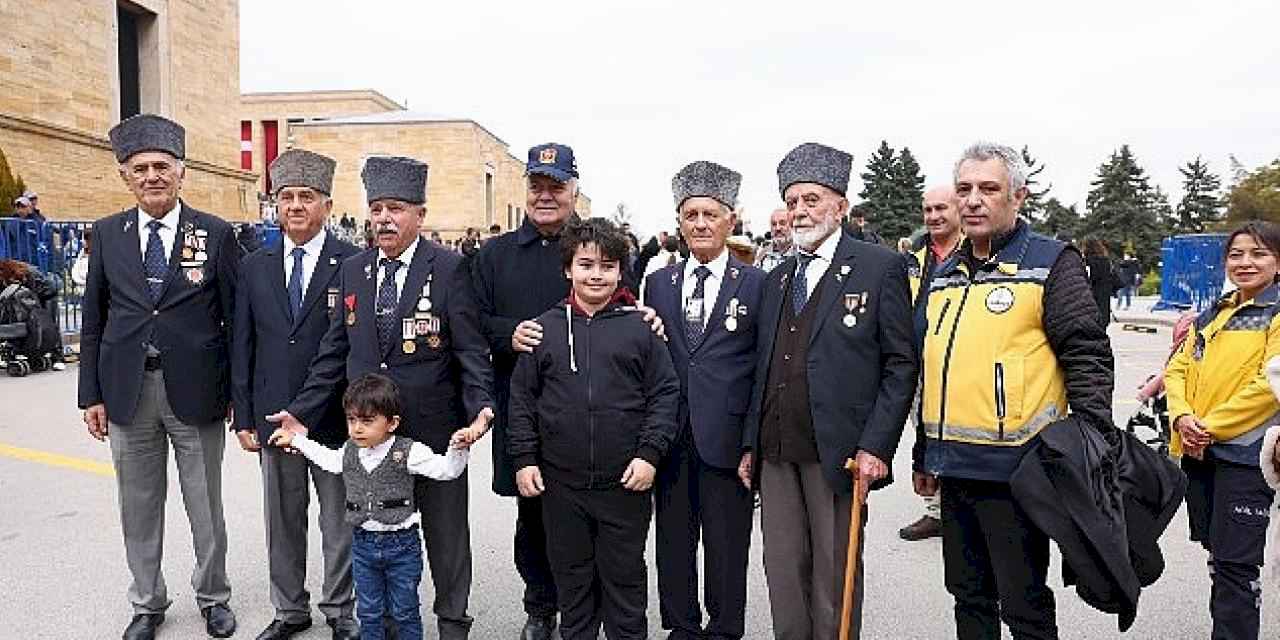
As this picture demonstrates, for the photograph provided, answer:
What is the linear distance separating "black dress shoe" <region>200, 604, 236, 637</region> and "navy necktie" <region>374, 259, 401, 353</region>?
152cm

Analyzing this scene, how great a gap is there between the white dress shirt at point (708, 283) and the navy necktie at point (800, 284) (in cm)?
38

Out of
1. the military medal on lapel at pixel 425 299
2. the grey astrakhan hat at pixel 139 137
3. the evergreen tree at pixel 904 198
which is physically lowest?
the military medal on lapel at pixel 425 299

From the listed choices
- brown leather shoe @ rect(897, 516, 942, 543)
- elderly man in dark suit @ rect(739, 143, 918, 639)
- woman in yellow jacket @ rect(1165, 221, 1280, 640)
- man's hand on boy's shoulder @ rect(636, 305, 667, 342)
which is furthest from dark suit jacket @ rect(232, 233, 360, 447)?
woman in yellow jacket @ rect(1165, 221, 1280, 640)

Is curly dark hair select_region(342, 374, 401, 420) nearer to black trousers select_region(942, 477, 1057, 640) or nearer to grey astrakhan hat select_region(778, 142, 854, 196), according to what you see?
grey astrakhan hat select_region(778, 142, 854, 196)

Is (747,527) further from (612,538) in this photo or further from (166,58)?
(166,58)

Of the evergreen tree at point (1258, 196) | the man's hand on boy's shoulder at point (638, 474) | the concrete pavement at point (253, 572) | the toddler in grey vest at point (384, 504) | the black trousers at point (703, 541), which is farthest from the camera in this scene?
the evergreen tree at point (1258, 196)

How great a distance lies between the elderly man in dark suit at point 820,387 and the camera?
3256 millimetres

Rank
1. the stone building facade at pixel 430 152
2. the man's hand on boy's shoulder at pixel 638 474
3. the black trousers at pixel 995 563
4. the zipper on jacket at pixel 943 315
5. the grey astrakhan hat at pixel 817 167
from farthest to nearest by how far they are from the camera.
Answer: the stone building facade at pixel 430 152
the man's hand on boy's shoulder at pixel 638 474
the grey astrakhan hat at pixel 817 167
the zipper on jacket at pixel 943 315
the black trousers at pixel 995 563

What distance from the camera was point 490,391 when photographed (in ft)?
12.1

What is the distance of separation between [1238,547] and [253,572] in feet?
15.2

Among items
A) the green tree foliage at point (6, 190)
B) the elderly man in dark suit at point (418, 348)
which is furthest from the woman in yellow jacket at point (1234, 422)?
the green tree foliage at point (6, 190)

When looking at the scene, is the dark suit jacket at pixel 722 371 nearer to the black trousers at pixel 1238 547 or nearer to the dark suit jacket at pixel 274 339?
the dark suit jacket at pixel 274 339

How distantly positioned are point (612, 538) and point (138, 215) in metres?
2.56

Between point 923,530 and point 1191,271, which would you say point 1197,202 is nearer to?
point 1191,271
